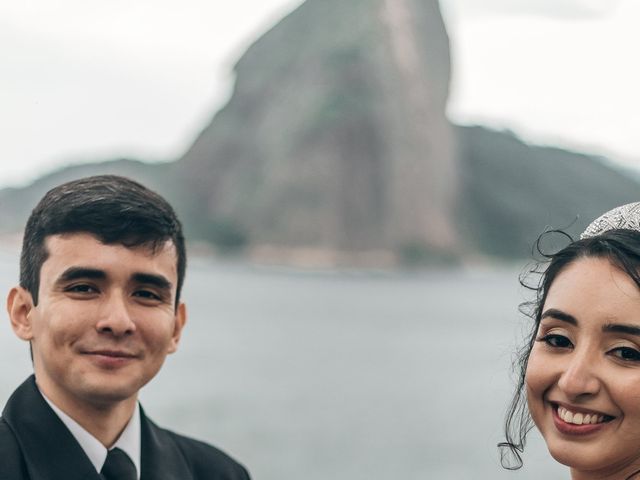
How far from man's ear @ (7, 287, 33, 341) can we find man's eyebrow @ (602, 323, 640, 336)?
183 centimetres

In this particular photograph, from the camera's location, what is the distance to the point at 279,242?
104 m

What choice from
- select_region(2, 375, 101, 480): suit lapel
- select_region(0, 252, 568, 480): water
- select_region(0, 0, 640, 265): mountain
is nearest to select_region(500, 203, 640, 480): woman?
select_region(0, 252, 568, 480): water

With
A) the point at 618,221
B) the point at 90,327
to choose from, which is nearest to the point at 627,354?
the point at 618,221

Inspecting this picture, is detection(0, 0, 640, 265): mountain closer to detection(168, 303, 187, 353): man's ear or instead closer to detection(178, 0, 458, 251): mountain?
detection(178, 0, 458, 251): mountain

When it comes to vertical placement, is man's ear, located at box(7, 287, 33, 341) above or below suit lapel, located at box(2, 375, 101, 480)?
above

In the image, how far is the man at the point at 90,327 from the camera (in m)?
3.17

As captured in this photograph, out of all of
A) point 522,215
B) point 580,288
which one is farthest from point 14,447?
point 522,215

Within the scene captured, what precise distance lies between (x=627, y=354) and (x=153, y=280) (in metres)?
1.49

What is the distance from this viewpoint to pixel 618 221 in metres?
2.90

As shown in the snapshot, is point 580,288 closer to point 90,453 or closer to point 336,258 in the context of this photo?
point 90,453

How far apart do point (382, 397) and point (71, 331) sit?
192 ft

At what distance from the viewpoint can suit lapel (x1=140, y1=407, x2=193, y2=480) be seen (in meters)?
3.41

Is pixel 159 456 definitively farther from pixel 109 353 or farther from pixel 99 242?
pixel 99 242

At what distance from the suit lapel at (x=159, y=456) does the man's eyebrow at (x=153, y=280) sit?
1.62 ft
